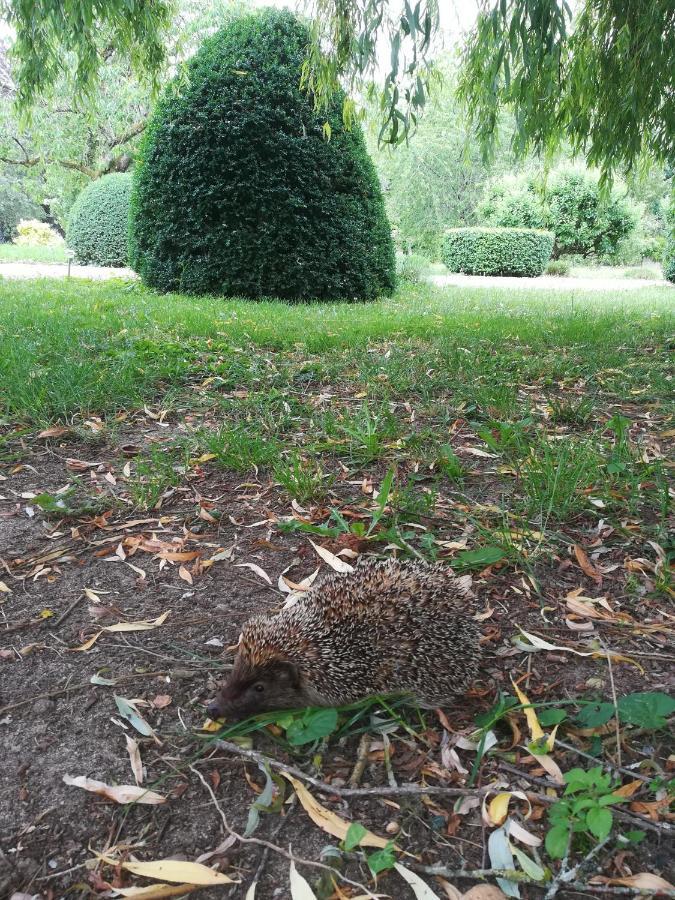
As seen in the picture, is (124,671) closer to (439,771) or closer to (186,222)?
(439,771)

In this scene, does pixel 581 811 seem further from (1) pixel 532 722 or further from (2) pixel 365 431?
(2) pixel 365 431

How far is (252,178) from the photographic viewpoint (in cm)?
919

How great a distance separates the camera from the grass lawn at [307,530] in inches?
67.4

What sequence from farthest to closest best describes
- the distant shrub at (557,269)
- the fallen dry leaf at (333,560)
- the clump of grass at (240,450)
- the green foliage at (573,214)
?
the green foliage at (573,214), the distant shrub at (557,269), the clump of grass at (240,450), the fallen dry leaf at (333,560)

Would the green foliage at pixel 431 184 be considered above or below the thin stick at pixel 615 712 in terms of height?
above

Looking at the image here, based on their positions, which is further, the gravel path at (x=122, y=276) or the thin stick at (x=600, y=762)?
the gravel path at (x=122, y=276)

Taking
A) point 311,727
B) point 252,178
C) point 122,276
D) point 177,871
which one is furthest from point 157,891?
point 122,276

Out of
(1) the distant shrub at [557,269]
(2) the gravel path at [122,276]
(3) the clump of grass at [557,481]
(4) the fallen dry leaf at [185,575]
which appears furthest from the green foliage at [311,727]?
(1) the distant shrub at [557,269]

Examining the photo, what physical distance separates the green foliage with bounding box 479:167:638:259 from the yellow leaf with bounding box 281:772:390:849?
25.6m

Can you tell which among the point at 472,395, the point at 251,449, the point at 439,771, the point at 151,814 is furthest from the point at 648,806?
the point at 472,395

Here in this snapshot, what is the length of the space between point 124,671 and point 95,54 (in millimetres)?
5397

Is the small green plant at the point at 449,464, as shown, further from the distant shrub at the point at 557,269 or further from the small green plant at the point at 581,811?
the distant shrub at the point at 557,269

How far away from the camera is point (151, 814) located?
1.60 m

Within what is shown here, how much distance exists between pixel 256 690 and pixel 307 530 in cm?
105
